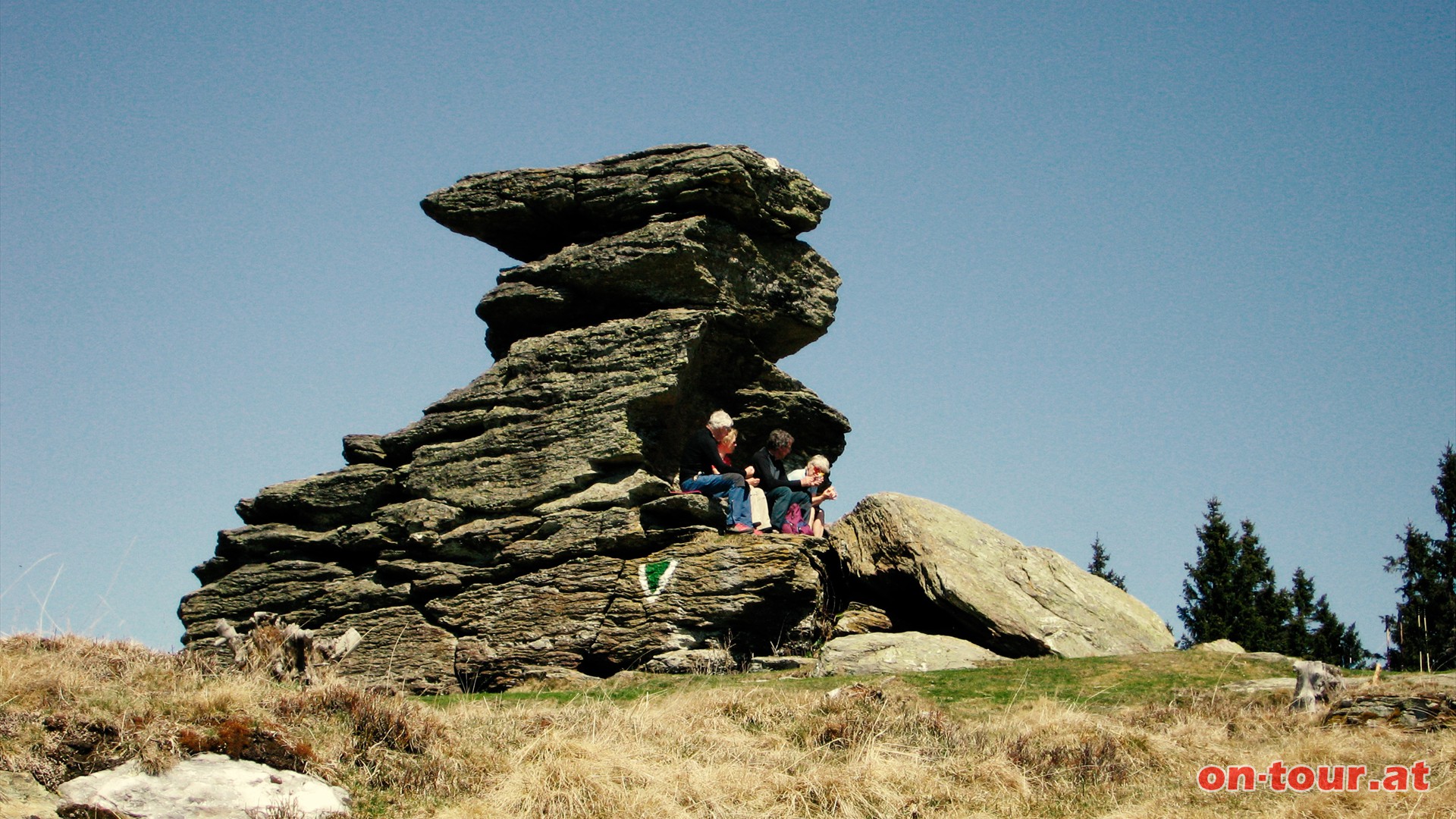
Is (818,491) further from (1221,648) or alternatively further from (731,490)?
(1221,648)

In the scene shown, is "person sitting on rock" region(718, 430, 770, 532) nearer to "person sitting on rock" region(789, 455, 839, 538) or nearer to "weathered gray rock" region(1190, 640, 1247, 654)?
"person sitting on rock" region(789, 455, 839, 538)

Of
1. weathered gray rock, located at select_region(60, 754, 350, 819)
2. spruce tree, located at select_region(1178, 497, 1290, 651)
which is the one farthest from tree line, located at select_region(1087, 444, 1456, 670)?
weathered gray rock, located at select_region(60, 754, 350, 819)

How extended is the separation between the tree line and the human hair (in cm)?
1282

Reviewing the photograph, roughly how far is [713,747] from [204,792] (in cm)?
426

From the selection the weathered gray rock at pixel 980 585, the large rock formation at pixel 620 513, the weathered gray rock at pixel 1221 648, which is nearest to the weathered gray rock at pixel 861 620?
the large rock formation at pixel 620 513

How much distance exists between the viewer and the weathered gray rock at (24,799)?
826 centimetres

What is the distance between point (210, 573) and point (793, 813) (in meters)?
12.7

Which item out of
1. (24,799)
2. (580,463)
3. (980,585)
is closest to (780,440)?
(580,463)

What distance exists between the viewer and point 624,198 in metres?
19.2

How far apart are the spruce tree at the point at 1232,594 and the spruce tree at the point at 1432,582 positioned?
8.58 ft

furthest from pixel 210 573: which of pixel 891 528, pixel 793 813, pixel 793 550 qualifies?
pixel 793 813

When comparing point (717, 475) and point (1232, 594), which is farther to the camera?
point (1232, 594)

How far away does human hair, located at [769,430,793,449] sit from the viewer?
59.8ft

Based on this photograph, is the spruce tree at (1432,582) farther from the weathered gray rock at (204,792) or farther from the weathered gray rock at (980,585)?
the weathered gray rock at (204,792)
